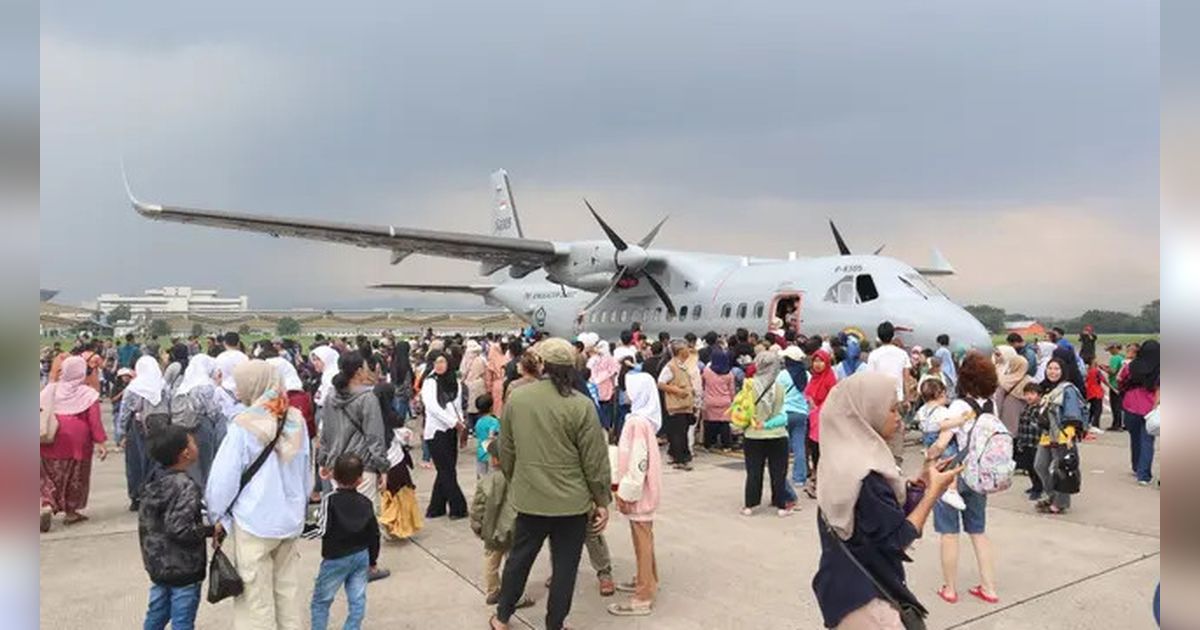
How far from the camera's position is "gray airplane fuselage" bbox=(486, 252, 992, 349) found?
11891 millimetres

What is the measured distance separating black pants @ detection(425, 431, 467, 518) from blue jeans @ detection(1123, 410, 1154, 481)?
7635mm

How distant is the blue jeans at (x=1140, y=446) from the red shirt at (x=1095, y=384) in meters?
4.19

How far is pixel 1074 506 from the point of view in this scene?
7.29 meters

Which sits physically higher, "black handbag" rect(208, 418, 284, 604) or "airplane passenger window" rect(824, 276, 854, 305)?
"airplane passenger window" rect(824, 276, 854, 305)

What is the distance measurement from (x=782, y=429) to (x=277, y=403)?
474 cm

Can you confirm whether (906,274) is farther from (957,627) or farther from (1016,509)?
(957,627)

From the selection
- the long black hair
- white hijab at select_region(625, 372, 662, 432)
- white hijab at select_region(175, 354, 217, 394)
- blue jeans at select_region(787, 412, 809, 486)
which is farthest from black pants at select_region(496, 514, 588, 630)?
blue jeans at select_region(787, 412, 809, 486)

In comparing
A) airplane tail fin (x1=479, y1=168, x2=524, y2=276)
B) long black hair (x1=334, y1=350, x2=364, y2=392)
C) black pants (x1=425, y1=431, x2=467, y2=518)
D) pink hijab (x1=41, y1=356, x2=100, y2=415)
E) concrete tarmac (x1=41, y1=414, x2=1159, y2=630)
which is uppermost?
airplane tail fin (x1=479, y1=168, x2=524, y2=276)

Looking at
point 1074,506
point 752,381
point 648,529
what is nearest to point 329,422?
point 648,529

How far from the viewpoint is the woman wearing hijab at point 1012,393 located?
725cm

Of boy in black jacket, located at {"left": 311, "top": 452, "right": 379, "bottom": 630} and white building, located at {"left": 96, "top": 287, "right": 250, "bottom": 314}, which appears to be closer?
boy in black jacket, located at {"left": 311, "top": 452, "right": 379, "bottom": 630}

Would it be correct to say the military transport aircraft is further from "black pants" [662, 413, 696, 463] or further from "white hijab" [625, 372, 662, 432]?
"white hijab" [625, 372, 662, 432]
